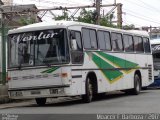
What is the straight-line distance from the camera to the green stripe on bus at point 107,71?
20.0 m

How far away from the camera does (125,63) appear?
23.1 m

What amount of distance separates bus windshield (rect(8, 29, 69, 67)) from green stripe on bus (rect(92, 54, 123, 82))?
2357 mm

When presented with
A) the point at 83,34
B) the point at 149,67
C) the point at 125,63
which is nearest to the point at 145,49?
the point at 149,67

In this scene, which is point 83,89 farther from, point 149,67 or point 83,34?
point 149,67

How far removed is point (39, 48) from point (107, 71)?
13.6 feet

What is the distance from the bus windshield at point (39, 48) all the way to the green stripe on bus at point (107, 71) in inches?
92.8

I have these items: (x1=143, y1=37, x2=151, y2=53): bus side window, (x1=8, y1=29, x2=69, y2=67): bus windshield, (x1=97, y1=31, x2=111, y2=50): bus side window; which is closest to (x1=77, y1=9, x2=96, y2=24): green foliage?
(x1=143, y1=37, x2=151, y2=53): bus side window

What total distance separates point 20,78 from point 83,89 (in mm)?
2377

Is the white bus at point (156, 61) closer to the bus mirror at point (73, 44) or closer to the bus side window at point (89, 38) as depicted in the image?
the bus side window at point (89, 38)

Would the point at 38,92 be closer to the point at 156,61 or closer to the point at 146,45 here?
the point at 146,45

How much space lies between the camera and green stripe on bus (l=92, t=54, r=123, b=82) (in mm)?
19978

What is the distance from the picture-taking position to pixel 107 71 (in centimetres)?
2102

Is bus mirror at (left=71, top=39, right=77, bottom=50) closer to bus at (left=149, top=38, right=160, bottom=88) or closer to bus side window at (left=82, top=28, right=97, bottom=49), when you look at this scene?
bus side window at (left=82, top=28, right=97, bottom=49)

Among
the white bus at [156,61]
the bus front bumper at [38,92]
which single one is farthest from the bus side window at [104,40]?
the white bus at [156,61]
